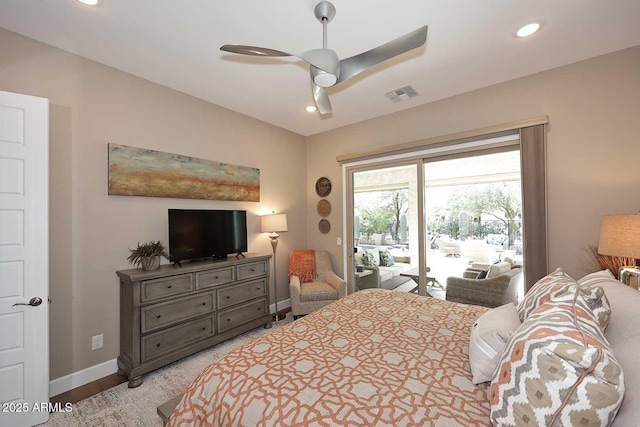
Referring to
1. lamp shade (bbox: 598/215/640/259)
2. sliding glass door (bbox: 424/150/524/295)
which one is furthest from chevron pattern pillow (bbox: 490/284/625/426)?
sliding glass door (bbox: 424/150/524/295)

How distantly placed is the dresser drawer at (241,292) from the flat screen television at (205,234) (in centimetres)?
42

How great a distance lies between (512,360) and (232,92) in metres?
3.36

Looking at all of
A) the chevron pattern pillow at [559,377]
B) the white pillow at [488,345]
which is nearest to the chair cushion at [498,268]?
the white pillow at [488,345]

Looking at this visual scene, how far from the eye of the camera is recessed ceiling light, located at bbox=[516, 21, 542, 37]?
206 centimetres

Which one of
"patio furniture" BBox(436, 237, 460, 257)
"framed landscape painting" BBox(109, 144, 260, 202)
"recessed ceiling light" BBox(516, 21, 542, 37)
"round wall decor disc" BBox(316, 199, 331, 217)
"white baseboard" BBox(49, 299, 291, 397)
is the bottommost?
"white baseboard" BBox(49, 299, 291, 397)

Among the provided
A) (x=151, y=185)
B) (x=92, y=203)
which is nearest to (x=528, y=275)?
(x=151, y=185)

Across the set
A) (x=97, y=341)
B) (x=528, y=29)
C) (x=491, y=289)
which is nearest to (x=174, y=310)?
(x=97, y=341)

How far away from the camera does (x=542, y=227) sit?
2.72 meters

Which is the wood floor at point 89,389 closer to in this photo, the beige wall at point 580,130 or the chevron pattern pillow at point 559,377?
the chevron pattern pillow at point 559,377

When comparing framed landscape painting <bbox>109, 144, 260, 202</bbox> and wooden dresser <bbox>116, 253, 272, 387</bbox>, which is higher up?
framed landscape painting <bbox>109, 144, 260, 202</bbox>

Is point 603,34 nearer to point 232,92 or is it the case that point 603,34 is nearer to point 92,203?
point 232,92

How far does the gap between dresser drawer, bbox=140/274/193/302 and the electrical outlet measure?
1.93 ft

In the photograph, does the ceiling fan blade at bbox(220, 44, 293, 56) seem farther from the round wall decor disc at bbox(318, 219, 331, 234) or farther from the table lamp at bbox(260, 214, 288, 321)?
the round wall decor disc at bbox(318, 219, 331, 234)

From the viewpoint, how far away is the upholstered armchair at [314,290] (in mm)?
3627
